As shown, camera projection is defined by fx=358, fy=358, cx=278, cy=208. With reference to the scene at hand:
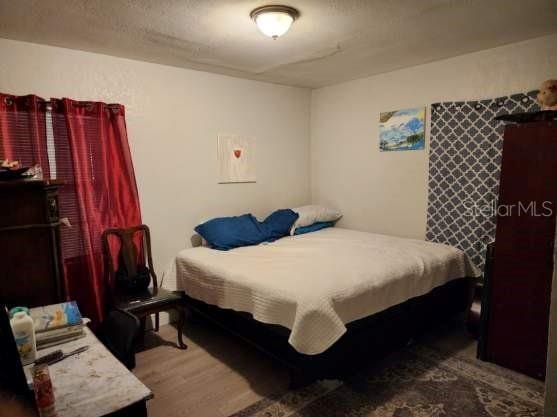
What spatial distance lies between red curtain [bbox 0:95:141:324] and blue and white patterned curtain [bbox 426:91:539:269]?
8.75 feet

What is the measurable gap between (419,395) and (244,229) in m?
1.95

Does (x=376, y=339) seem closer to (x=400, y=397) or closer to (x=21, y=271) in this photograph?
(x=400, y=397)

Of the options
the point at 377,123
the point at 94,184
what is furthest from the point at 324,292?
the point at 377,123

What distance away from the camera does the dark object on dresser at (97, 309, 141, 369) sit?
5.30 feet

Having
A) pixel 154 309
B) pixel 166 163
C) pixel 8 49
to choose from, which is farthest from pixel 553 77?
pixel 8 49

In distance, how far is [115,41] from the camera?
2.56 m

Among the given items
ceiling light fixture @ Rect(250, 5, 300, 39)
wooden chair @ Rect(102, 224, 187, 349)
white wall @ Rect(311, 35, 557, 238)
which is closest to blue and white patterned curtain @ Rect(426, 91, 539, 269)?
white wall @ Rect(311, 35, 557, 238)

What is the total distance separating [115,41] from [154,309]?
196 centimetres

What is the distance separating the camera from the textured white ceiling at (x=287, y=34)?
2.05 metres

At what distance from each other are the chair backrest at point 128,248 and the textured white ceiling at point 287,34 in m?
1.41

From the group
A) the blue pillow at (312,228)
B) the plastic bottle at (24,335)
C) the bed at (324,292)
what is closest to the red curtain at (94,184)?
the bed at (324,292)

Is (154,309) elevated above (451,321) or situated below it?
above

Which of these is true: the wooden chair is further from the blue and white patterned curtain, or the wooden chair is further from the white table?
the blue and white patterned curtain

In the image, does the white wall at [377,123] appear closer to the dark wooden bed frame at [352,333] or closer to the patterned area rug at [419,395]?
the dark wooden bed frame at [352,333]
